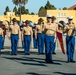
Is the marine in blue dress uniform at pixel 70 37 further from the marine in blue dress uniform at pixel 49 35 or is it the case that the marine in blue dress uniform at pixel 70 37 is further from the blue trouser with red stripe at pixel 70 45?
the marine in blue dress uniform at pixel 49 35

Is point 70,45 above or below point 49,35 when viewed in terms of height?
below

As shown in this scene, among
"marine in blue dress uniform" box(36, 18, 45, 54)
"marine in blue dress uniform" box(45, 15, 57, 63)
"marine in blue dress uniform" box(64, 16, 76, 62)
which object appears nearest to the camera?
"marine in blue dress uniform" box(45, 15, 57, 63)

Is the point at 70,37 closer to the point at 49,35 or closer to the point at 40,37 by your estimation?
the point at 49,35

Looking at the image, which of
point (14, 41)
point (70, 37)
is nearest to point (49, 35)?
point (70, 37)

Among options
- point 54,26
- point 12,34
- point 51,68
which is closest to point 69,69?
point 51,68

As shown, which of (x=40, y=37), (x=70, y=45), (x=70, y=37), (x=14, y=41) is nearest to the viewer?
(x=70, y=37)

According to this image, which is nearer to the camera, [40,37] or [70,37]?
[70,37]

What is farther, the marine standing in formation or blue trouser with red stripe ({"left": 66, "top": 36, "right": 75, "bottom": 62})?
the marine standing in formation

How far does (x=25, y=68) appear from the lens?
13.0m

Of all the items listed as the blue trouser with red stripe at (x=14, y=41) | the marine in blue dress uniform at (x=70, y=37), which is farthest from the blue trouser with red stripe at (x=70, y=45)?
the blue trouser with red stripe at (x=14, y=41)

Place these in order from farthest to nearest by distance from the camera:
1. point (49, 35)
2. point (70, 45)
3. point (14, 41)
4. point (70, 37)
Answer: point (14, 41) → point (70, 45) → point (70, 37) → point (49, 35)

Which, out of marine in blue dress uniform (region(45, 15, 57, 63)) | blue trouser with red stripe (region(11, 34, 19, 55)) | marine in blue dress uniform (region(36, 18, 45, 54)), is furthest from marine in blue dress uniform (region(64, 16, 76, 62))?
marine in blue dress uniform (region(36, 18, 45, 54))

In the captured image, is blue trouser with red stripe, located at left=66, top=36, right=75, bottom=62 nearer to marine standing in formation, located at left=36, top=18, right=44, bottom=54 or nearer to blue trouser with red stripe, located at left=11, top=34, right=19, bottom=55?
blue trouser with red stripe, located at left=11, top=34, right=19, bottom=55

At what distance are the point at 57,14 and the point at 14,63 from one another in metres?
64.6
